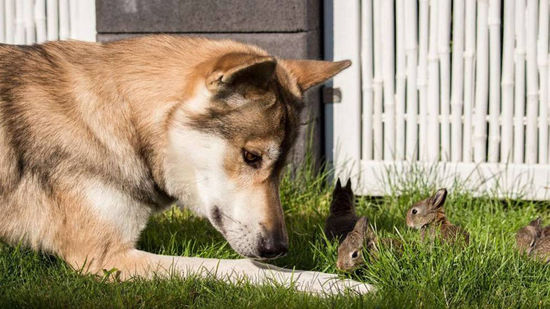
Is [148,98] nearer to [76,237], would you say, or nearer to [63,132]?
[63,132]

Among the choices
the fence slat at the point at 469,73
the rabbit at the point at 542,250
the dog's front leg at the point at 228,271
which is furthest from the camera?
the fence slat at the point at 469,73

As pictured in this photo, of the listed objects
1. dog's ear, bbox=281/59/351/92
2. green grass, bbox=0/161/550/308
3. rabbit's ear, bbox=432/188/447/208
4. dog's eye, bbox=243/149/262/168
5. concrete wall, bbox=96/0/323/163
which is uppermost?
concrete wall, bbox=96/0/323/163

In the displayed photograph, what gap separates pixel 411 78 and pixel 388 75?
0.18m

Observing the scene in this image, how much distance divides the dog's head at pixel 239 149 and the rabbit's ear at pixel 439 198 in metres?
1.15

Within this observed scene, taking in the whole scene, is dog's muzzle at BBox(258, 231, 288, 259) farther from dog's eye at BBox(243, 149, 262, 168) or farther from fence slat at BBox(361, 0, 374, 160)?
fence slat at BBox(361, 0, 374, 160)

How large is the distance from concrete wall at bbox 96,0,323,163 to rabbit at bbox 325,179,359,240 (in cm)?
130

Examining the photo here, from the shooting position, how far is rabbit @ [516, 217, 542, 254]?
467cm

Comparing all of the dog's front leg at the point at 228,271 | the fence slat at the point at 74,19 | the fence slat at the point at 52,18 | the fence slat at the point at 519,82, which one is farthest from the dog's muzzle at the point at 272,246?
the fence slat at the point at 52,18

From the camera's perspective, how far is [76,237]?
446cm

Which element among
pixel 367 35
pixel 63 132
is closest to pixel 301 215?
pixel 367 35

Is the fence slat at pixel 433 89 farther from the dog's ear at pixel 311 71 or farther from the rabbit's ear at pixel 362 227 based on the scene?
the rabbit's ear at pixel 362 227

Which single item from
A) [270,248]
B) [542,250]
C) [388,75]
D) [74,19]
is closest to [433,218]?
[542,250]

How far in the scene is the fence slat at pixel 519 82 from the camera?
21.0 ft

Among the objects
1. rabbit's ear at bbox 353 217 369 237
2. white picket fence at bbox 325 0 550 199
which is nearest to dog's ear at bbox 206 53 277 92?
Result: rabbit's ear at bbox 353 217 369 237
